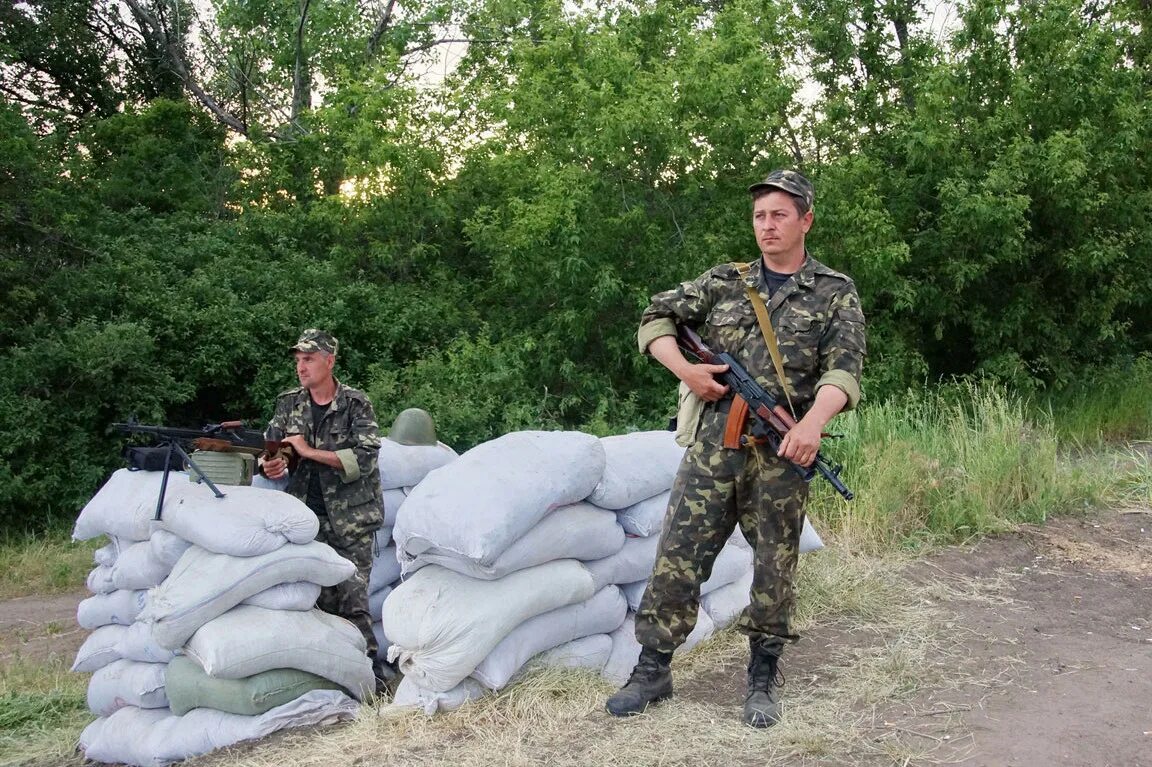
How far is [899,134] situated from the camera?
11.3 m

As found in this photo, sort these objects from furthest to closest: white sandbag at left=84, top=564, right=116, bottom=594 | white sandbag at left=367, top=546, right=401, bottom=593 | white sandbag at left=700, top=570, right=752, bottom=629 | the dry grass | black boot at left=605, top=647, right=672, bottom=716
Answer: white sandbag at left=367, top=546, right=401, bottom=593, white sandbag at left=84, top=564, right=116, bottom=594, white sandbag at left=700, top=570, right=752, bottom=629, black boot at left=605, top=647, right=672, bottom=716, the dry grass

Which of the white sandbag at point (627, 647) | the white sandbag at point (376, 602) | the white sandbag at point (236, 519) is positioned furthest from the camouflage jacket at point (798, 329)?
the white sandbag at point (376, 602)

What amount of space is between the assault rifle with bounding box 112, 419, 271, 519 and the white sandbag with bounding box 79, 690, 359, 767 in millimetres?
874

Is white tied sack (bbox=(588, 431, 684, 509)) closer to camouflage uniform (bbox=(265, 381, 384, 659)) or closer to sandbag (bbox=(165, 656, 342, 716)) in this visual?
camouflage uniform (bbox=(265, 381, 384, 659))

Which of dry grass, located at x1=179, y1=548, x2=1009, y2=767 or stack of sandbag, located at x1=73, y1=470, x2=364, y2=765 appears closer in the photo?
dry grass, located at x1=179, y1=548, x2=1009, y2=767

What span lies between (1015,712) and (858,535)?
2.44 metres

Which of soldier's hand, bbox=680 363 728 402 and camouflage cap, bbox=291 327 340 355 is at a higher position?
camouflage cap, bbox=291 327 340 355

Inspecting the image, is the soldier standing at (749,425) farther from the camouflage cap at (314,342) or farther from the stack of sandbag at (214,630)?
the camouflage cap at (314,342)

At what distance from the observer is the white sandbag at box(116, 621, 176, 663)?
465 centimetres

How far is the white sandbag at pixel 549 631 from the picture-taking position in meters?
3.99

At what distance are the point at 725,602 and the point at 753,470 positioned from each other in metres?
1.48

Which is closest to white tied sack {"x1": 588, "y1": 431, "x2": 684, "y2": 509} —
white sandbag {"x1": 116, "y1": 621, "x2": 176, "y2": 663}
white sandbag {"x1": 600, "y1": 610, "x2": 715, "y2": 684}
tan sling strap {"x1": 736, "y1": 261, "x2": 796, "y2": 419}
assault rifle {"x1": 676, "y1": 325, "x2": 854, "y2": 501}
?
white sandbag {"x1": 600, "y1": 610, "x2": 715, "y2": 684}

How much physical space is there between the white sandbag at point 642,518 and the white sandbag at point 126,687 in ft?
6.92

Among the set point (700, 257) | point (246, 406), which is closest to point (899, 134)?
point (700, 257)
